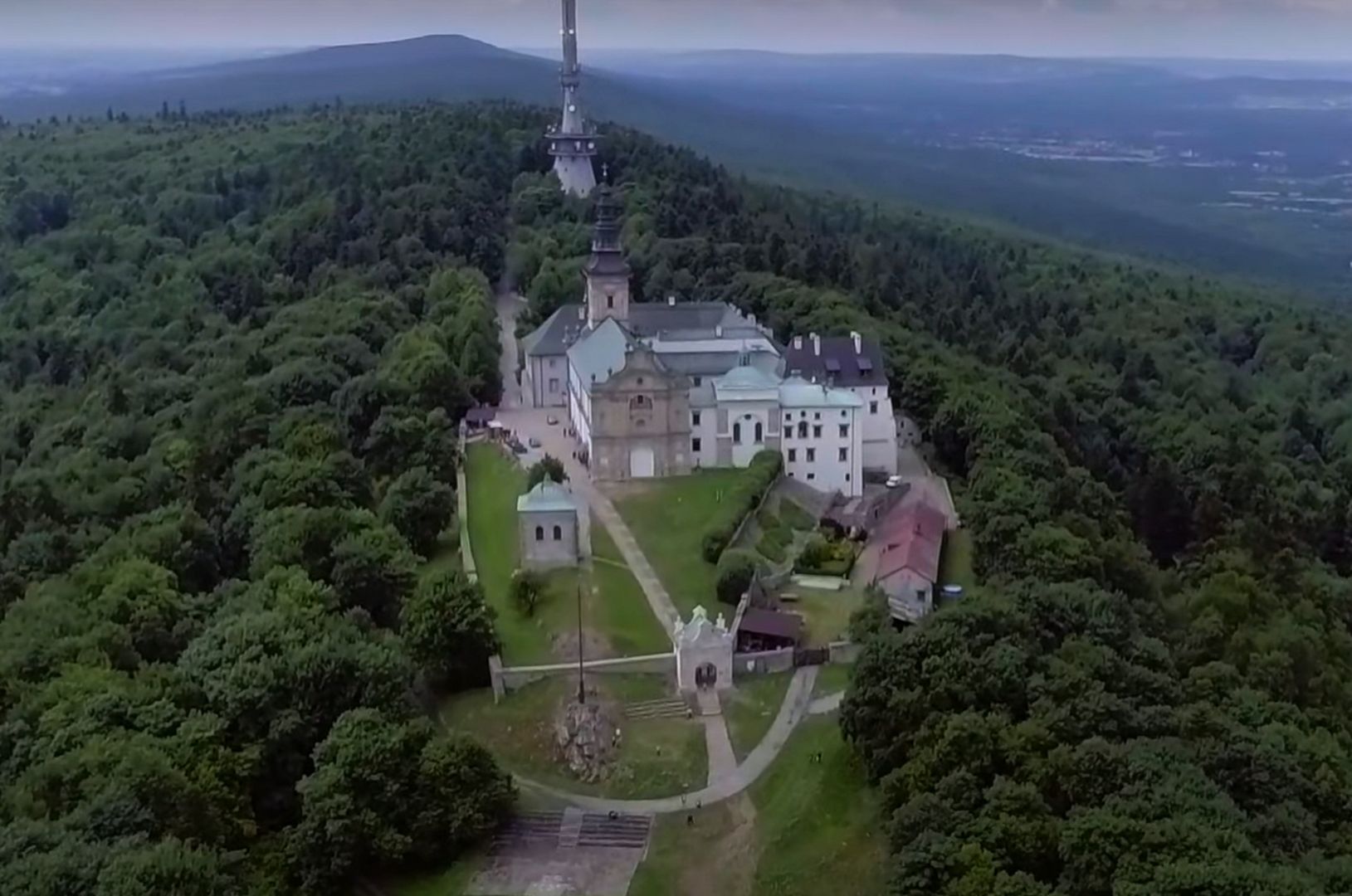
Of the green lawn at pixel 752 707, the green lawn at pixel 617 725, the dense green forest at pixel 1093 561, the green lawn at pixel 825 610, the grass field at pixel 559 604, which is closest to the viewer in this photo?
the dense green forest at pixel 1093 561

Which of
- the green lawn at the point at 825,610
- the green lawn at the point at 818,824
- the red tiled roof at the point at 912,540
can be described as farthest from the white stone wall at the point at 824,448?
the green lawn at the point at 818,824

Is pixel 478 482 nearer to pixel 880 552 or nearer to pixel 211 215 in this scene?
pixel 880 552

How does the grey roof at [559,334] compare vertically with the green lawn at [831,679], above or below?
above

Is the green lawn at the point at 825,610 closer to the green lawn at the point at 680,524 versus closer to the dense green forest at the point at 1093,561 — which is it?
the green lawn at the point at 680,524

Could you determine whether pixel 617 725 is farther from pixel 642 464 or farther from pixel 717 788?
pixel 642 464

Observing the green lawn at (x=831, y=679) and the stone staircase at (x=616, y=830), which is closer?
the stone staircase at (x=616, y=830)

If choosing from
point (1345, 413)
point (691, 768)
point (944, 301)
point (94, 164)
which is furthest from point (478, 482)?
point (94, 164)

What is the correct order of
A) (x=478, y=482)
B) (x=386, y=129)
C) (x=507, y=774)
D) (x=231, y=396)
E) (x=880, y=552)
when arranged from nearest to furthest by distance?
(x=507, y=774)
(x=880, y=552)
(x=478, y=482)
(x=231, y=396)
(x=386, y=129)
